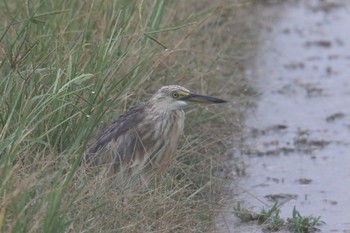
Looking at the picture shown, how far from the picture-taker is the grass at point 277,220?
7480 mm

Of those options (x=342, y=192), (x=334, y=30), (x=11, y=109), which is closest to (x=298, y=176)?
(x=342, y=192)

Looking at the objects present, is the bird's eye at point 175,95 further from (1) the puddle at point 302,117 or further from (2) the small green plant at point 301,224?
(2) the small green plant at point 301,224

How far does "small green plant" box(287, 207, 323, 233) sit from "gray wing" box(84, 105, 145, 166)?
111cm

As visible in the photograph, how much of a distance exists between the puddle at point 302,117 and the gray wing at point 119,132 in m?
0.84

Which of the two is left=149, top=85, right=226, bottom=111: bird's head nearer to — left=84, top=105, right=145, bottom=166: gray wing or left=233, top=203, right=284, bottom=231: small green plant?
left=84, top=105, right=145, bottom=166: gray wing

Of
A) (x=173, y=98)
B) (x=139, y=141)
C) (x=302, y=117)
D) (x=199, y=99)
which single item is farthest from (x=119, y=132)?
(x=302, y=117)

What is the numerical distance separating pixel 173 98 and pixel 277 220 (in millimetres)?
1001

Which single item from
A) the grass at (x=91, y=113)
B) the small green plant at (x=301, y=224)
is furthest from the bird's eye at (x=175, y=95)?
the small green plant at (x=301, y=224)

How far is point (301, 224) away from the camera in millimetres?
7477

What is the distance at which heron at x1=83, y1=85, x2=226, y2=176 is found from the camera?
285 inches

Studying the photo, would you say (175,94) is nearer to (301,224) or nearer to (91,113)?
(91,113)

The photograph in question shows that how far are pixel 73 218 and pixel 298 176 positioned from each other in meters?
3.43

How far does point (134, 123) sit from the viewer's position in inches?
292

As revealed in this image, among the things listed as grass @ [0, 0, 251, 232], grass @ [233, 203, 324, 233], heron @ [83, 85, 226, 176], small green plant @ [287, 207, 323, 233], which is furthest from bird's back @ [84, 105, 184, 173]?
small green plant @ [287, 207, 323, 233]
